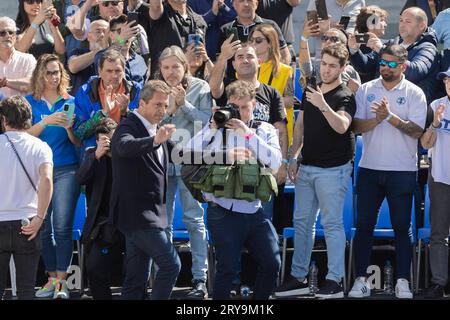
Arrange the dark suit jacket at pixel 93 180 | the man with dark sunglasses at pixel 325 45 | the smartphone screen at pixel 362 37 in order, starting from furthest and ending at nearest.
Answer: the smartphone screen at pixel 362 37 → the man with dark sunglasses at pixel 325 45 → the dark suit jacket at pixel 93 180

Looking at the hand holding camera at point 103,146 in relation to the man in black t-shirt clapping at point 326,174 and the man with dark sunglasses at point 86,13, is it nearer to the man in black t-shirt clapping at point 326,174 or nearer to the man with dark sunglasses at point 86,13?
the man in black t-shirt clapping at point 326,174

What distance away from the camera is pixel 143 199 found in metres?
8.14

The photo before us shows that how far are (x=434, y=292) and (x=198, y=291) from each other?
2.03 m

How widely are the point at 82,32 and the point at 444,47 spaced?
12.4ft

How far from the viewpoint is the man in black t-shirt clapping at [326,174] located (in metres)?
9.30

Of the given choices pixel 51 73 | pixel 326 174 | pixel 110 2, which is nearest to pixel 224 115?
pixel 326 174

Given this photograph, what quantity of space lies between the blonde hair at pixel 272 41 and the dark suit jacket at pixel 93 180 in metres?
2.02

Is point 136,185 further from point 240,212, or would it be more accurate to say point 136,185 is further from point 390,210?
point 390,210

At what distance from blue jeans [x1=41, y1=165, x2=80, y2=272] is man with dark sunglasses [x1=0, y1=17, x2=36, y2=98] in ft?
4.08

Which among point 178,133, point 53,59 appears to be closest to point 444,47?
point 178,133

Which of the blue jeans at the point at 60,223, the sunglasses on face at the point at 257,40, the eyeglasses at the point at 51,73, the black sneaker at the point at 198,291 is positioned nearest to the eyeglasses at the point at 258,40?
the sunglasses on face at the point at 257,40

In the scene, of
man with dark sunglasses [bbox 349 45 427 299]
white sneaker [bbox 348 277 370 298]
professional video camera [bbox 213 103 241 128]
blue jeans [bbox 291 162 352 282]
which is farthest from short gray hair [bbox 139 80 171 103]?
white sneaker [bbox 348 277 370 298]

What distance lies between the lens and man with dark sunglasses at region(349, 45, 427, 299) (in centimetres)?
938
